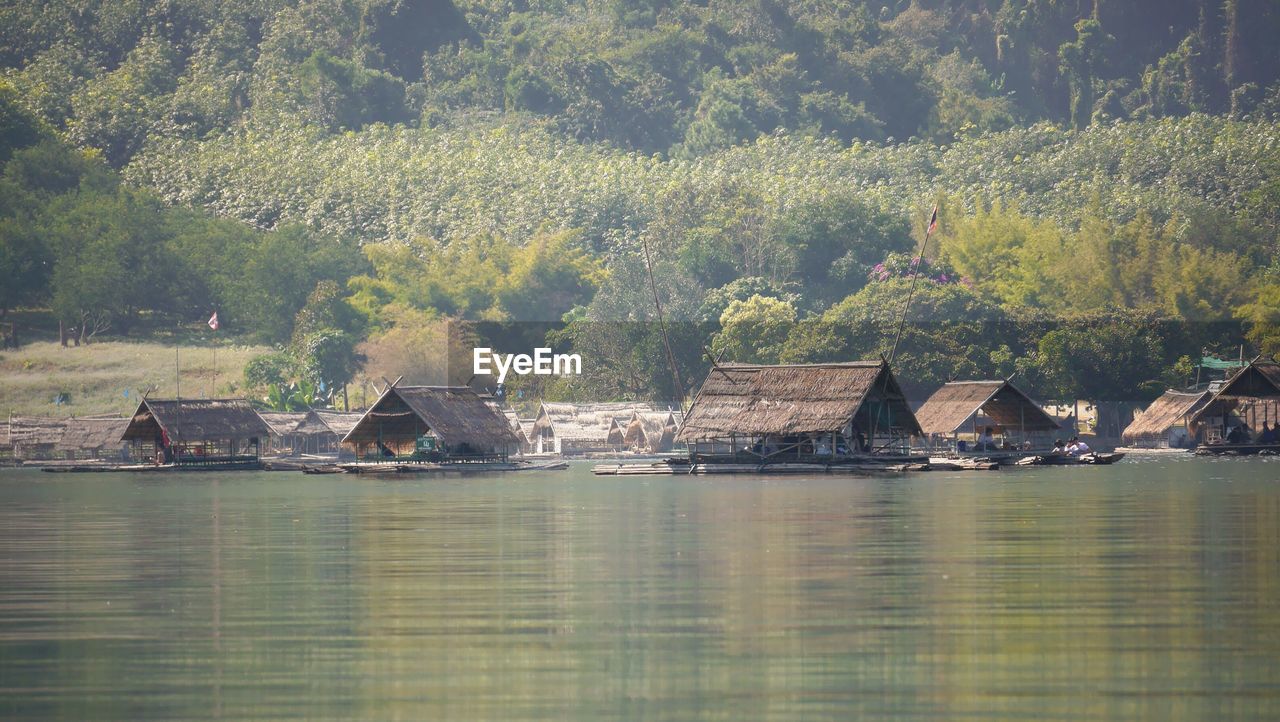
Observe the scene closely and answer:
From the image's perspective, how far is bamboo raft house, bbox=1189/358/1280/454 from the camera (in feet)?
238

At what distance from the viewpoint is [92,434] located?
291ft

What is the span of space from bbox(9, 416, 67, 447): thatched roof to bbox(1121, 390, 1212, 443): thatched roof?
4711 cm

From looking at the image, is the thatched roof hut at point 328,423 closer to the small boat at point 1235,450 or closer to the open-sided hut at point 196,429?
the open-sided hut at point 196,429

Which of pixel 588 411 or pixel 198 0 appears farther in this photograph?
pixel 198 0

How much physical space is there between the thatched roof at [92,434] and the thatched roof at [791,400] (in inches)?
1399

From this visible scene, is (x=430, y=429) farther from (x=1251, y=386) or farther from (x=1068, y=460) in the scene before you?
(x=1251, y=386)

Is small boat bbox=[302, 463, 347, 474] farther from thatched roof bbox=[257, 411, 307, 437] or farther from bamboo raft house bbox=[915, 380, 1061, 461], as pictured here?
thatched roof bbox=[257, 411, 307, 437]

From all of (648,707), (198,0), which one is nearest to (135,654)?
(648,707)

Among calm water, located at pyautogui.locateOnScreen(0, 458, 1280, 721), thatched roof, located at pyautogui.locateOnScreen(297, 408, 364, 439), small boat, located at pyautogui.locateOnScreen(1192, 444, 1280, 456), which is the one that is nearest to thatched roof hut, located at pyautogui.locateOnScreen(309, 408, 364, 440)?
thatched roof, located at pyautogui.locateOnScreen(297, 408, 364, 439)

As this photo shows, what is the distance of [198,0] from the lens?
7805 inches

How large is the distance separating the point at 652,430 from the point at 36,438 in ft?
90.7

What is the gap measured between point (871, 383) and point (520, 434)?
1936cm

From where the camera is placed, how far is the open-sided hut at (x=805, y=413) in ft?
195

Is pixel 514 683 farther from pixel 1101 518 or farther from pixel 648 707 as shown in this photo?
pixel 1101 518
